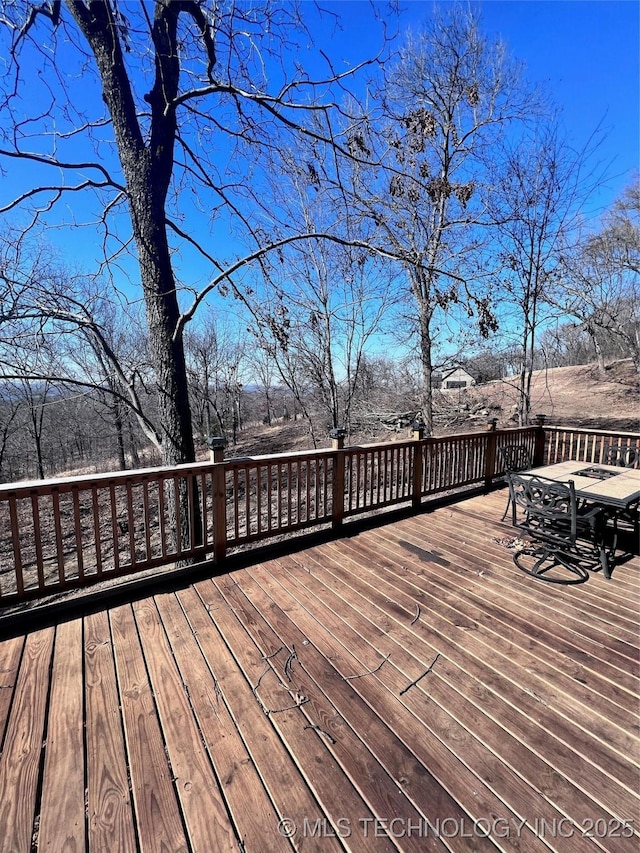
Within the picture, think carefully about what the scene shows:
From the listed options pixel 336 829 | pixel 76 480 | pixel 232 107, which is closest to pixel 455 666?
pixel 336 829

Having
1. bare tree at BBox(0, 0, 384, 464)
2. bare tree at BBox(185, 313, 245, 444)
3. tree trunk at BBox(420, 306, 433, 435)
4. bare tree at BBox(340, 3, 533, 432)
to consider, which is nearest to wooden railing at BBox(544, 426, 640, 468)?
tree trunk at BBox(420, 306, 433, 435)

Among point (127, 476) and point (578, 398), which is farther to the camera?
point (578, 398)

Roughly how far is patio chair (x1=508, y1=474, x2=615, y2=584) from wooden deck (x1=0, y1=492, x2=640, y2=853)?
0.90ft

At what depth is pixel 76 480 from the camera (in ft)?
8.12

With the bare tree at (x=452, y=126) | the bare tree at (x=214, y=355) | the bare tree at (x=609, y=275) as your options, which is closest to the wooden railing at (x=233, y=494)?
the bare tree at (x=452, y=126)

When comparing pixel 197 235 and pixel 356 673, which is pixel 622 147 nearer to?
pixel 197 235

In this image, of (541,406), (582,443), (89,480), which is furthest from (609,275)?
(89,480)

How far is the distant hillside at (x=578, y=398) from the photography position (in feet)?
37.6

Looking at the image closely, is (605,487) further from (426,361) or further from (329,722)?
(426,361)

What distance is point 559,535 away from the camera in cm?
311

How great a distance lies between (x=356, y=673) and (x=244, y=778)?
2.27 feet

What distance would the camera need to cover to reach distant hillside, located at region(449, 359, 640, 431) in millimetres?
11461

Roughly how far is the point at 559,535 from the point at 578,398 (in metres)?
15.3

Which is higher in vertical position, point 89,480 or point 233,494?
point 89,480
